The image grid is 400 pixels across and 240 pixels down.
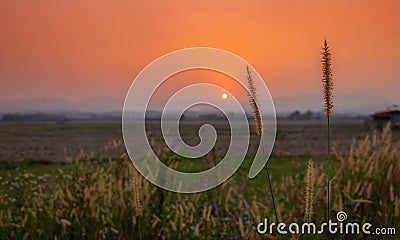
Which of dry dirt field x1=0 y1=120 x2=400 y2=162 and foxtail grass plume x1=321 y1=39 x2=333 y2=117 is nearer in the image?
foxtail grass plume x1=321 y1=39 x2=333 y2=117

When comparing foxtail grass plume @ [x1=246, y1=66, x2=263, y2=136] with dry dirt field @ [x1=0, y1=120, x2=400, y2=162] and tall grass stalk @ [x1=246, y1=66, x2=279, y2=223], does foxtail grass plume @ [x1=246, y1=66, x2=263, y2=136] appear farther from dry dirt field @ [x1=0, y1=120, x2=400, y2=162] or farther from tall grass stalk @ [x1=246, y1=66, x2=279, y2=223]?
dry dirt field @ [x1=0, y1=120, x2=400, y2=162]

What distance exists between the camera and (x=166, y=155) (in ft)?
16.3

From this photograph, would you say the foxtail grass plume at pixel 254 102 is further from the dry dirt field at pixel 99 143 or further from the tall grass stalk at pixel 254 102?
the dry dirt field at pixel 99 143

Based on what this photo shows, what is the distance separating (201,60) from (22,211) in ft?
8.96

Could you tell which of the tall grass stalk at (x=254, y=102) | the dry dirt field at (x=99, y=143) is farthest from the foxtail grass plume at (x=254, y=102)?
the dry dirt field at (x=99, y=143)

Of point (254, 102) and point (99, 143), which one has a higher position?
point (254, 102)

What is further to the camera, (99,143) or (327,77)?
(99,143)

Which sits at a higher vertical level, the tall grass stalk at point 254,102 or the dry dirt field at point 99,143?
the tall grass stalk at point 254,102

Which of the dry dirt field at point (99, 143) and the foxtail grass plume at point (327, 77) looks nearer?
the foxtail grass plume at point (327, 77)

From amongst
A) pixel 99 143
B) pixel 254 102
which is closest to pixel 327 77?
pixel 254 102

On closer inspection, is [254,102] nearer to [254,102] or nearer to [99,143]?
[254,102]

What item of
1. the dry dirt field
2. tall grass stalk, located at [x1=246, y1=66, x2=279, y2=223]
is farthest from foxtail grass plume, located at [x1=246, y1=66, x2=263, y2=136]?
the dry dirt field

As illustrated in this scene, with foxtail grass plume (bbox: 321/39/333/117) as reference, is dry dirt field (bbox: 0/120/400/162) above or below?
below

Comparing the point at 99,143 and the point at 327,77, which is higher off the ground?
the point at 327,77
